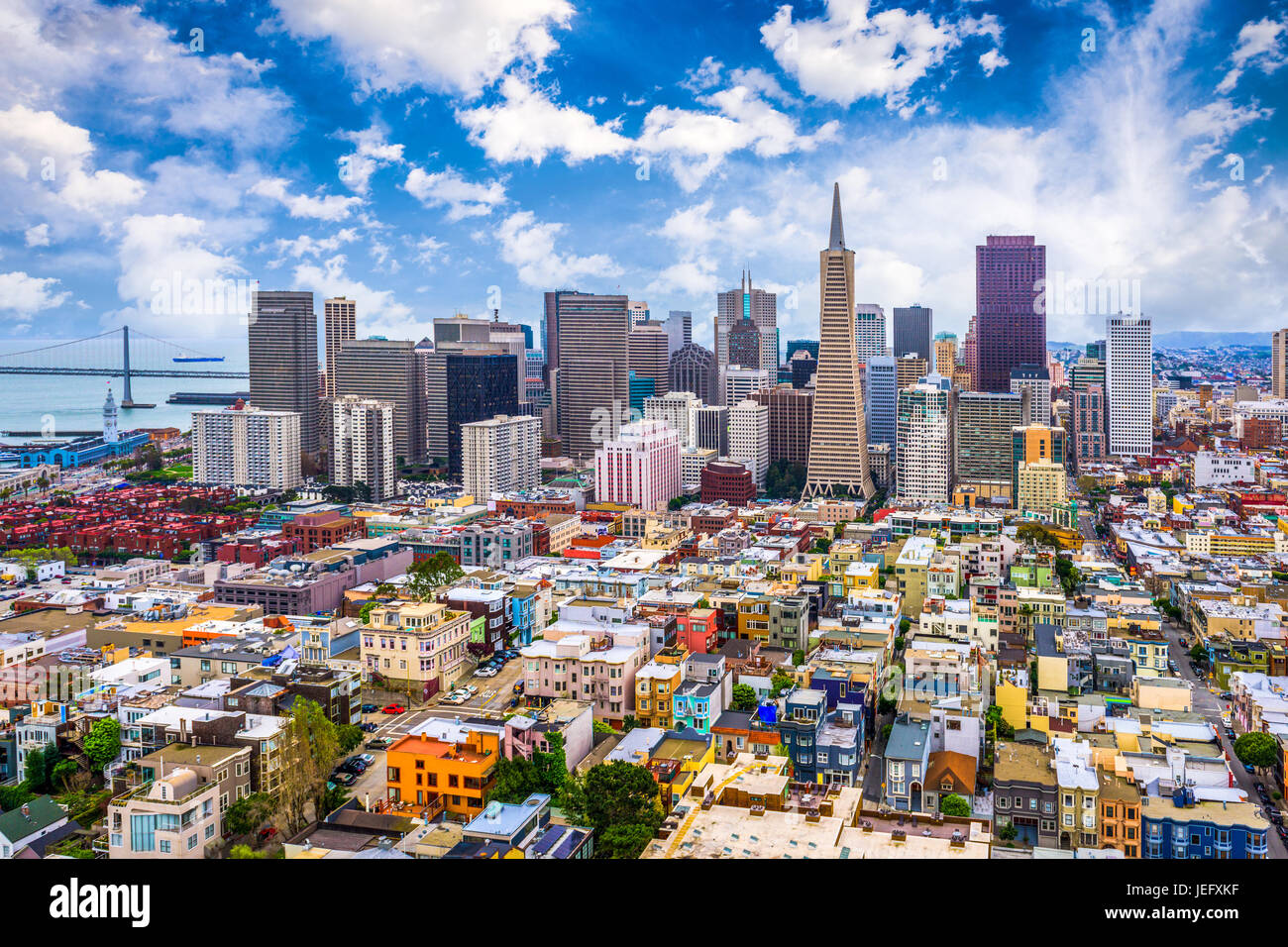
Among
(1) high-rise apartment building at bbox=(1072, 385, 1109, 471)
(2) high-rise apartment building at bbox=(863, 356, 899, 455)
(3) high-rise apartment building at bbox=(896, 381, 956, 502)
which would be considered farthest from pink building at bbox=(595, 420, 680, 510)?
(1) high-rise apartment building at bbox=(1072, 385, 1109, 471)

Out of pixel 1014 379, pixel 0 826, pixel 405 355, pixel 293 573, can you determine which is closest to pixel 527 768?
pixel 0 826

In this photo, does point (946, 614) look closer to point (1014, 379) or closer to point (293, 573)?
point (293, 573)

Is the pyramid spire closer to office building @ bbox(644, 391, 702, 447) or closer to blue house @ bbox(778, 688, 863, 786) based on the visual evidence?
office building @ bbox(644, 391, 702, 447)

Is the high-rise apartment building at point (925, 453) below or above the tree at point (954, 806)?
above

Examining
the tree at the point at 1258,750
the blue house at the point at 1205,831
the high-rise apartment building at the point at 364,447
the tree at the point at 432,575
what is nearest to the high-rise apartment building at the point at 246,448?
the high-rise apartment building at the point at 364,447

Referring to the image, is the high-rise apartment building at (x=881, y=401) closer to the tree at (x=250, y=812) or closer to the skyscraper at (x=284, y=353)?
the skyscraper at (x=284, y=353)

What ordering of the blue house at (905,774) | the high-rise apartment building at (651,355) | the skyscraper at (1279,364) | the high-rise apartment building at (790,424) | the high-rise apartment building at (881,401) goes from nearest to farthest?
the blue house at (905,774) → the skyscraper at (1279,364) → the high-rise apartment building at (790,424) → the high-rise apartment building at (881,401) → the high-rise apartment building at (651,355)

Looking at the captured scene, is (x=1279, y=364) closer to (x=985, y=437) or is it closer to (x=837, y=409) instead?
(x=985, y=437)

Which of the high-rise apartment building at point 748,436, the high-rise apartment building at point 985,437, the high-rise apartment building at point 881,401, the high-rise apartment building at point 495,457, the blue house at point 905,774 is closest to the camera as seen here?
the blue house at point 905,774
